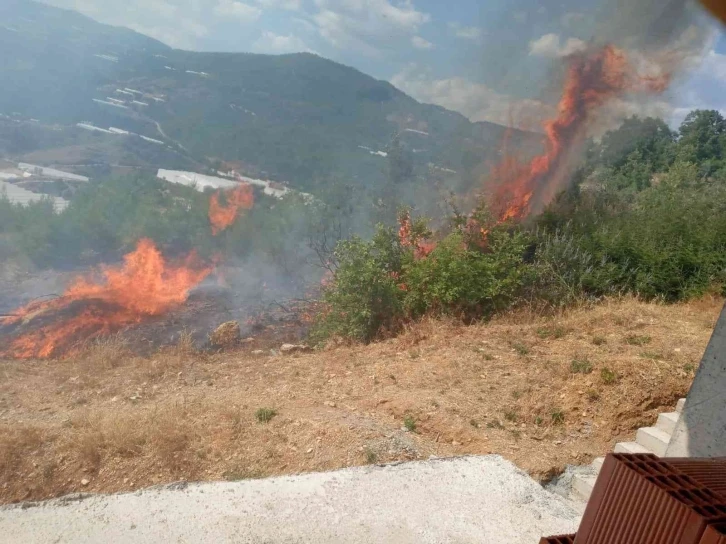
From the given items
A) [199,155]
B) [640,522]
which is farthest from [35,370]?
[199,155]

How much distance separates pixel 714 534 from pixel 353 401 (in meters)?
4.45

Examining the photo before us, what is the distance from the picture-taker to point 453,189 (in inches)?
530

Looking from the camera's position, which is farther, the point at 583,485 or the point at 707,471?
the point at 583,485

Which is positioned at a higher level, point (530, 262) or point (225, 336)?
point (530, 262)

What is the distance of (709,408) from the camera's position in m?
3.70

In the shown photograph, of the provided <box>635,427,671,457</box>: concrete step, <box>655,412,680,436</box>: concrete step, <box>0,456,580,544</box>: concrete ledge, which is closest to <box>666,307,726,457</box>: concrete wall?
<box>635,427,671,457</box>: concrete step

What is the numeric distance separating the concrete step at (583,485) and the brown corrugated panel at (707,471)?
5.83 feet

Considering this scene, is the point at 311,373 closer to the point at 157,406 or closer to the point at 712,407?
the point at 157,406

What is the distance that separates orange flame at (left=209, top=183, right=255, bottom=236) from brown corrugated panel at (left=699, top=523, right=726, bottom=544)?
49.1 ft

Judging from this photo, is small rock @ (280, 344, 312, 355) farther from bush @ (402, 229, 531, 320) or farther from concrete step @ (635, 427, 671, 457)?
concrete step @ (635, 427, 671, 457)

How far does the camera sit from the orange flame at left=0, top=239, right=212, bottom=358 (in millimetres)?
9453

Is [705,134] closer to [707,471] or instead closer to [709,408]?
[709,408]

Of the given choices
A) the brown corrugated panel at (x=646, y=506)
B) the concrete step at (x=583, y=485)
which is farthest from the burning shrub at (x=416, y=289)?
the brown corrugated panel at (x=646, y=506)

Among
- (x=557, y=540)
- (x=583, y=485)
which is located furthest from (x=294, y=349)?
(x=557, y=540)
